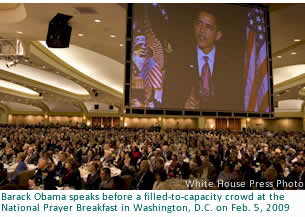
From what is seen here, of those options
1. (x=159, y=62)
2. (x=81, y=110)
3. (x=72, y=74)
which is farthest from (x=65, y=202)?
(x=81, y=110)

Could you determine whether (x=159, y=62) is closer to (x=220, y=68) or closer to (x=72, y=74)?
(x=220, y=68)

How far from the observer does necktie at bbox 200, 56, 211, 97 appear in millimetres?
6056

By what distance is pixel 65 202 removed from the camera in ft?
10.0

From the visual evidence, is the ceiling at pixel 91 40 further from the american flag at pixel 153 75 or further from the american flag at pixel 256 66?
the american flag at pixel 153 75

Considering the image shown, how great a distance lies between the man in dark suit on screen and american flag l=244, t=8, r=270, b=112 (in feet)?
0.96

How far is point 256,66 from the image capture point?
21.8 feet

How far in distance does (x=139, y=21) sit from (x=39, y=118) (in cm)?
3938

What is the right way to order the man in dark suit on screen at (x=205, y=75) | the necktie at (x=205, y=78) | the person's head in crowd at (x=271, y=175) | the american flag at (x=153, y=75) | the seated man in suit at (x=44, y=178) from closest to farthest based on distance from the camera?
the seated man in suit at (x=44, y=178) < the person's head in crowd at (x=271, y=175) < the american flag at (x=153, y=75) < the man in dark suit on screen at (x=205, y=75) < the necktie at (x=205, y=78)

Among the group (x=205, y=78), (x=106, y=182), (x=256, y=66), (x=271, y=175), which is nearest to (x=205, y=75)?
(x=205, y=78)

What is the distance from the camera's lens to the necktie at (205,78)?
6.06 meters

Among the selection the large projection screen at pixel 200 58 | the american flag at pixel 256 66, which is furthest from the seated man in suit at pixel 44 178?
the american flag at pixel 256 66

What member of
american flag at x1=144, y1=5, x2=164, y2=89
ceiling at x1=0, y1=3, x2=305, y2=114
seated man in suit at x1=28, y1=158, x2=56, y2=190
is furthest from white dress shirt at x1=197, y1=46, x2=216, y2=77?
seated man in suit at x1=28, y1=158, x2=56, y2=190

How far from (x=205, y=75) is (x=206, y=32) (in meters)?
1.15

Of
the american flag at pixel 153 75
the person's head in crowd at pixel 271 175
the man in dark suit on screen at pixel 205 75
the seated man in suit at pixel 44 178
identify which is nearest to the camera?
the seated man in suit at pixel 44 178
